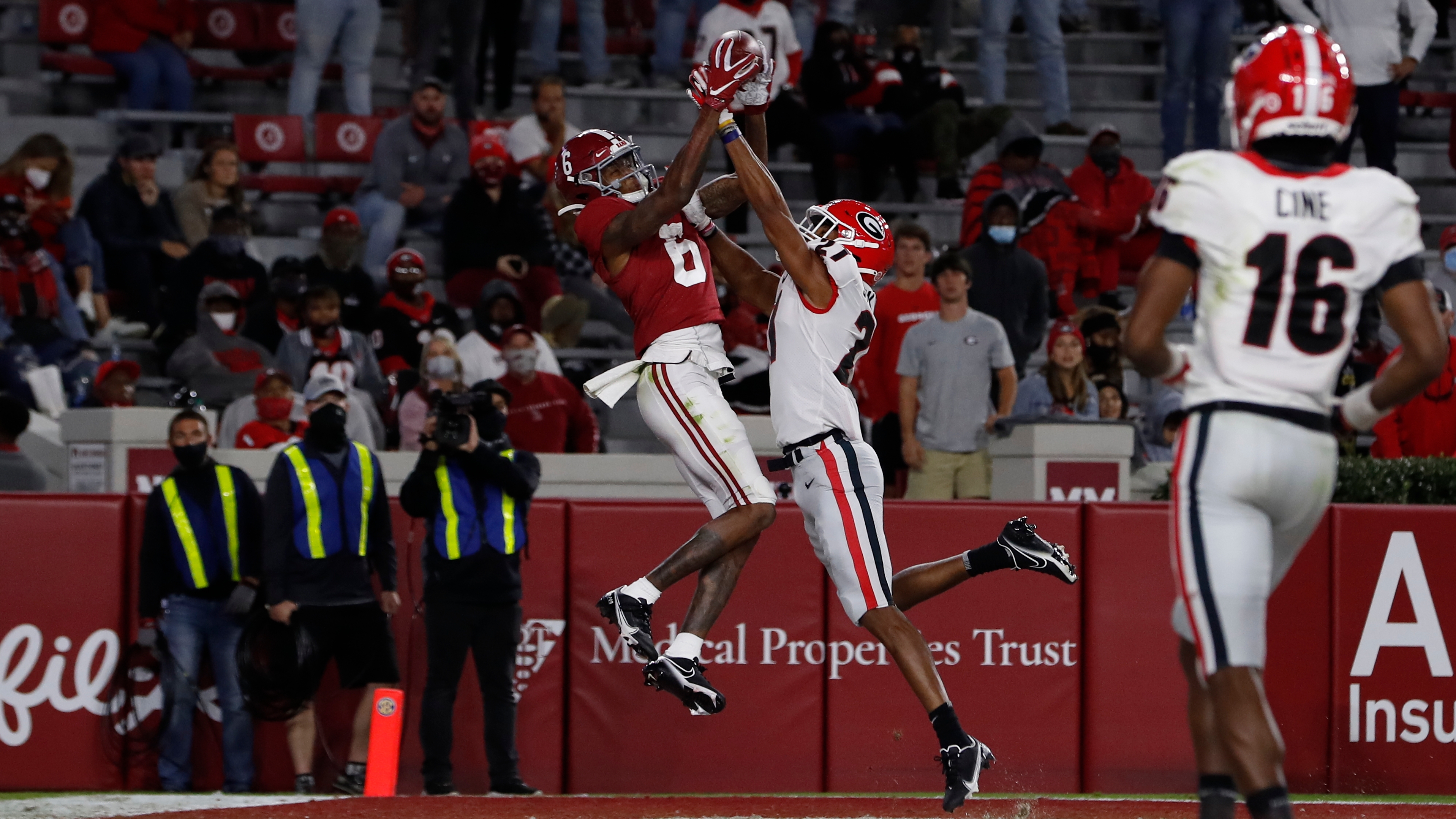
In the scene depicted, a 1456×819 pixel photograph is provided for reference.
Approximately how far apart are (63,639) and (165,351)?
129 inches

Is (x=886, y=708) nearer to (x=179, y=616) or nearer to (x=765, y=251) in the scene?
(x=179, y=616)

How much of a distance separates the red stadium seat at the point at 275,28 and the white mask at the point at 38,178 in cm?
353

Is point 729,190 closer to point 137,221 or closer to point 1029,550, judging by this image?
point 1029,550

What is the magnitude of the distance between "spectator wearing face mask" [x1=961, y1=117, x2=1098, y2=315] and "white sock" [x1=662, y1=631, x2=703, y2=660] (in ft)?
21.5

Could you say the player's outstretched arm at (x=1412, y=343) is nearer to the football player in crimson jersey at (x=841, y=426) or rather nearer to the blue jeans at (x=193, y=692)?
the football player in crimson jersey at (x=841, y=426)

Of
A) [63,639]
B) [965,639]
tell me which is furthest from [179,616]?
[965,639]

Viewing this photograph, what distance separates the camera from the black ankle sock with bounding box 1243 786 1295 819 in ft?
14.6

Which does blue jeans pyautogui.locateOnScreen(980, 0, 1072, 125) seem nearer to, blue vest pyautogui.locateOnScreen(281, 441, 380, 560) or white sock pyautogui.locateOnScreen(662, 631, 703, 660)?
blue vest pyautogui.locateOnScreen(281, 441, 380, 560)

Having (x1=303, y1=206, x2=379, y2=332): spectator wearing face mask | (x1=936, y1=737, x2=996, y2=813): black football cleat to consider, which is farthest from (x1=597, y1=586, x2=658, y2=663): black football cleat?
(x1=303, y1=206, x2=379, y2=332): spectator wearing face mask

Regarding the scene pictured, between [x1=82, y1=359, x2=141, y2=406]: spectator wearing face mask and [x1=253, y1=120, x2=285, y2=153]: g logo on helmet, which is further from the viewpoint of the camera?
[x1=253, y1=120, x2=285, y2=153]: g logo on helmet

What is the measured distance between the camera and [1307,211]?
457cm

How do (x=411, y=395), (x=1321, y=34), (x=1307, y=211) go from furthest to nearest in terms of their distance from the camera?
(x=411, y=395) → (x=1321, y=34) → (x=1307, y=211)

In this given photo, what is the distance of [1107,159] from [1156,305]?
920cm

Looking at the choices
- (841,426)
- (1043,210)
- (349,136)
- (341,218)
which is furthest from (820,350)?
(349,136)
